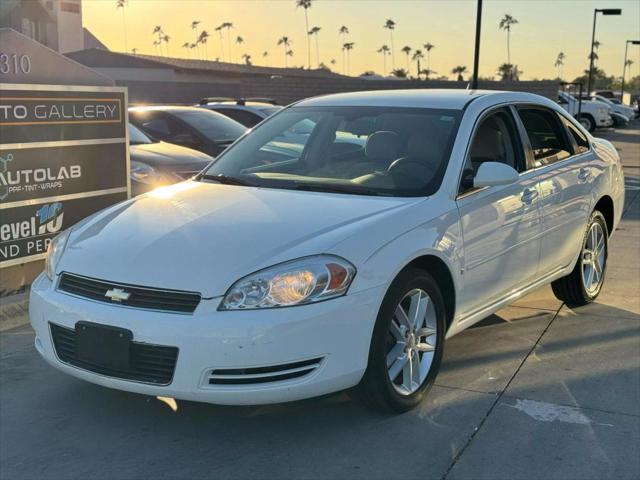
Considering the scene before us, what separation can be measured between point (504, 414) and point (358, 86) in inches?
1315

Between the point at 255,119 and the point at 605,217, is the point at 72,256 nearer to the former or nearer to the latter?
the point at 605,217

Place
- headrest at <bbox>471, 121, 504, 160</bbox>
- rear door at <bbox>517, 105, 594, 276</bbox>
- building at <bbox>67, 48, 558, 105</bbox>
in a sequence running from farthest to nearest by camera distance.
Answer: building at <bbox>67, 48, 558, 105</bbox>
rear door at <bbox>517, 105, 594, 276</bbox>
headrest at <bbox>471, 121, 504, 160</bbox>

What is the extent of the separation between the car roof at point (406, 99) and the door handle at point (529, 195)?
686mm

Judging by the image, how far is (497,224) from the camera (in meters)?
4.56

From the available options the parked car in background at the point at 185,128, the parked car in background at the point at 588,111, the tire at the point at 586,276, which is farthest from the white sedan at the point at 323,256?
the parked car in background at the point at 588,111

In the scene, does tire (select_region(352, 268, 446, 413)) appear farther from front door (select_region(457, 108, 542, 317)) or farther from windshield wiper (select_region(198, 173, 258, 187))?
windshield wiper (select_region(198, 173, 258, 187))

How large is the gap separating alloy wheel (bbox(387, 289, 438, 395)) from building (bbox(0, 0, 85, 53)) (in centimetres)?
571

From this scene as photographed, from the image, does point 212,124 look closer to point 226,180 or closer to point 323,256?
point 226,180

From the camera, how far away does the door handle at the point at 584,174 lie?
18.6ft

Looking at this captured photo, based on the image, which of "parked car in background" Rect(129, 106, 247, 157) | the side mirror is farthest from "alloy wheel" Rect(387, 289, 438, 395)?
"parked car in background" Rect(129, 106, 247, 157)

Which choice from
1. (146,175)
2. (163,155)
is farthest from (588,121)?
(146,175)

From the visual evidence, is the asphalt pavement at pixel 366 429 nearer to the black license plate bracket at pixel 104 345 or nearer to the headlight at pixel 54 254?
the black license plate bracket at pixel 104 345

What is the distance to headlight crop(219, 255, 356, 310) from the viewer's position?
133 inches

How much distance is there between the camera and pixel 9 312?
18.8 ft
